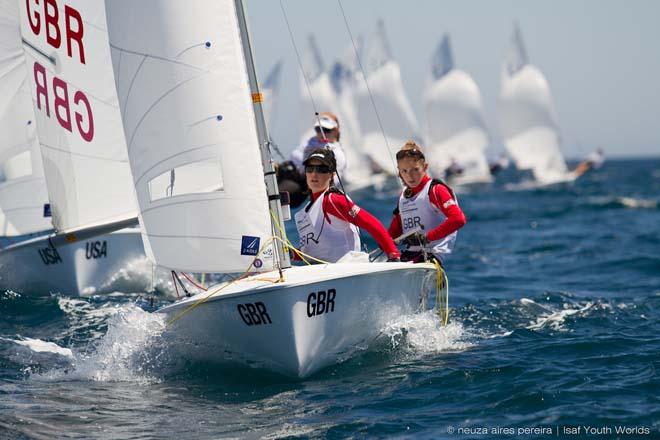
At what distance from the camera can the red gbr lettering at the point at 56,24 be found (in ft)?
27.8

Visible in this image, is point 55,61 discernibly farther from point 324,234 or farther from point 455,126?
point 455,126

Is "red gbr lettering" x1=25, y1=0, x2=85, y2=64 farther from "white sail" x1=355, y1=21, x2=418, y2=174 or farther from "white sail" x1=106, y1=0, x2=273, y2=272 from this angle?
"white sail" x1=355, y1=21, x2=418, y2=174

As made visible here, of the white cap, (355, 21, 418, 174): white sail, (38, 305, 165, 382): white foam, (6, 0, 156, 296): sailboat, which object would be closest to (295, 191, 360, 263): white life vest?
(38, 305, 165, 382): white foam

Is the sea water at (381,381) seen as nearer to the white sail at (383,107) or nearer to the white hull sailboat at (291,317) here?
the white hull sailboat at (291,317)

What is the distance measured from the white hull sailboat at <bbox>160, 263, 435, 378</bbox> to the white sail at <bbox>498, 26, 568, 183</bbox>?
4586 centimetres

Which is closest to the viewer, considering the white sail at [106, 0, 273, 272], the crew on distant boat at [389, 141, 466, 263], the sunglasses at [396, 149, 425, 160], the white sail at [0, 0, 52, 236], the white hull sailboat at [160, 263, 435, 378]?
the white hull sailboat at [160, 263, 435, 378]

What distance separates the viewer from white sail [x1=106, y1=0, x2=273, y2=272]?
19.8ft

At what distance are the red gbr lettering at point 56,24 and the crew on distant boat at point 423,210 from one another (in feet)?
11.8

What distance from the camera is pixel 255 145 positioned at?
6051mm

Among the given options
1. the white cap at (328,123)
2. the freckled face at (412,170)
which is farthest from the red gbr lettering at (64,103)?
the freckled face at (412,170)

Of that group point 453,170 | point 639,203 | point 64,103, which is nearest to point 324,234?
point 64,103

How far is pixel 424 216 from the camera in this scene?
7.31 metres

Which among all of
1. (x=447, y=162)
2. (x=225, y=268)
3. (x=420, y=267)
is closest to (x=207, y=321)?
(x=225, y=268)

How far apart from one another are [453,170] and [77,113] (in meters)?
41.2
